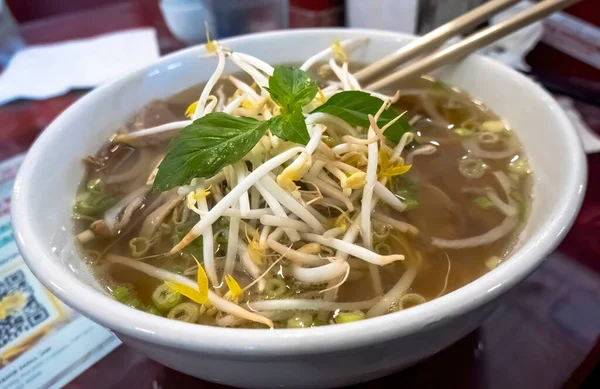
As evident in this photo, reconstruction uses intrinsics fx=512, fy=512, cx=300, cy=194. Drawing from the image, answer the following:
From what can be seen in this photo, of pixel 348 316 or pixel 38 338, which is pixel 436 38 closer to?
pixel 348 316

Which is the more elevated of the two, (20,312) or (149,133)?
(149,133)

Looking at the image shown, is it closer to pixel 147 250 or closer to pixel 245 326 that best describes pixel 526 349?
pixel 245 326

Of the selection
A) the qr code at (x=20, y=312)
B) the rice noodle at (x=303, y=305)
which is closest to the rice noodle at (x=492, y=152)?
the rice noodle at (x=303, y=305)

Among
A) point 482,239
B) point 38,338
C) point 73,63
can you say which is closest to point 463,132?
point 482,239

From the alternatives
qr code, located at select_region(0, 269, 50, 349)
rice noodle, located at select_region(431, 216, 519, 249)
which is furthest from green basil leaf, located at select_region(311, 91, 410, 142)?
qr code, located at select_region(0, 269, 50, 349)

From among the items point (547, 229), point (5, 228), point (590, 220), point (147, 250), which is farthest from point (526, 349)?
point (5, 228)

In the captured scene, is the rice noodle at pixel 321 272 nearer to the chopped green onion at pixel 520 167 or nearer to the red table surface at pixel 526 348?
the red table surface at pixel 526 348
